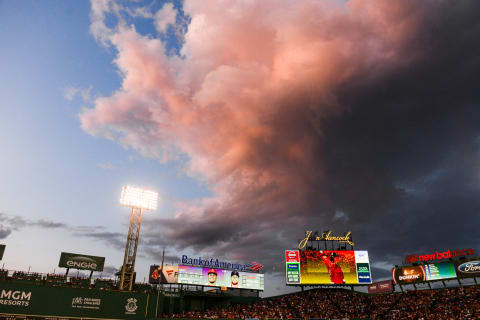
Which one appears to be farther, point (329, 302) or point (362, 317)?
point (329, 302)

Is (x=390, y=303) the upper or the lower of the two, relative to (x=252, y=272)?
lower

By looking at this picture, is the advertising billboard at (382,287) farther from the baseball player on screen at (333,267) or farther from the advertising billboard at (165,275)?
the advertising billboard at (165,275)

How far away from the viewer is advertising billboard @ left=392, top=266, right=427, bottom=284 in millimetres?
65438

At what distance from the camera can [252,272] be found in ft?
245

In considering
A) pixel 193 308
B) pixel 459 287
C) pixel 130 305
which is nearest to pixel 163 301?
pixel 193 308

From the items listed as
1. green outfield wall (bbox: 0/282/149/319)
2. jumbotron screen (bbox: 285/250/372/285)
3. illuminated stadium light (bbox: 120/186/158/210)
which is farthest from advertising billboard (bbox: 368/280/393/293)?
illuminated stadium light (bbox: 120/186/158/210)

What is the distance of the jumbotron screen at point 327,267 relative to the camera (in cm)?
7088

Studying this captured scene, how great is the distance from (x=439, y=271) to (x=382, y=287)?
36.4 feet

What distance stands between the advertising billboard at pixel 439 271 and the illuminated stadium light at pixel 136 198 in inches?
2122

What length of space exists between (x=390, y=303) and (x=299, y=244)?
841 inches

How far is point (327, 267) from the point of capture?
237 feet

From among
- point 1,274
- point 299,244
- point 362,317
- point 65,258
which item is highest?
point 299,244

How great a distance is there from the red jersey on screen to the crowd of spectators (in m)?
4.30

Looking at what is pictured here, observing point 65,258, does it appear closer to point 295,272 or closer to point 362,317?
point 295,272
